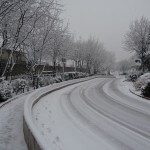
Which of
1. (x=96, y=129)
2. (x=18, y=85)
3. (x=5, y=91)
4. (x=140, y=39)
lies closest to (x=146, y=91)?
(x=18, y=85)

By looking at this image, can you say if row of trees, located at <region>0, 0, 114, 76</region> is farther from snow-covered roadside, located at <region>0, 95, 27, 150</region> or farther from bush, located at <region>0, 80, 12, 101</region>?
snow-covered roadside, located at <region>0, 95, 27, 150</region>

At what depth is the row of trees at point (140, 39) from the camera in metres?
46.6

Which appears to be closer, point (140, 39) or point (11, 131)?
point (11, 131)

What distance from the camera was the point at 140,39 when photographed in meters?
47.3

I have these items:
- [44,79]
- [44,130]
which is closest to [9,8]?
[44,130]

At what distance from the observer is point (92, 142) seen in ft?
26.3

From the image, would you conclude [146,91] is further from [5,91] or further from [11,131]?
[11,131]

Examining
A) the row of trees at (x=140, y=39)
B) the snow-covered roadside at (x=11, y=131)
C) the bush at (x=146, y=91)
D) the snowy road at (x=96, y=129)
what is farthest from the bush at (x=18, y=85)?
the row of trees at (x=140, y=39)

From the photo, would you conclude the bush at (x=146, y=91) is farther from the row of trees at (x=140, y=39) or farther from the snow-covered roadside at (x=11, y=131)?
the row of trees at (x=140, y=39)

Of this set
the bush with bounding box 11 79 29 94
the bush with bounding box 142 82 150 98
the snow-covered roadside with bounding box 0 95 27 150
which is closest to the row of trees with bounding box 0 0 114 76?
the bush with bounding box 11 79 29 94

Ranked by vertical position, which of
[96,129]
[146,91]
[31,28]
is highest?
[31,28]

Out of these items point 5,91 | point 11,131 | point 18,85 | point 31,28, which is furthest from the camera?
point 31,28

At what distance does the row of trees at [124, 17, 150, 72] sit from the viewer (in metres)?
46.6

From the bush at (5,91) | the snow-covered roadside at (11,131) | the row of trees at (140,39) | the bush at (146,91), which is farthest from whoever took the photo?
the row of trees at (140,39)
